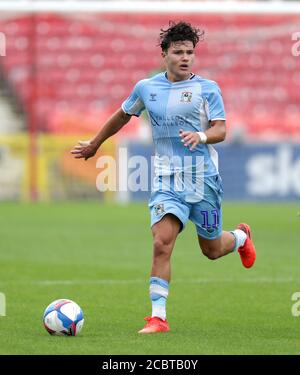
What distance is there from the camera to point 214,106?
769cm

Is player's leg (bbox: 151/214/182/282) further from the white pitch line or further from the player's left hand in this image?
the white pitch line

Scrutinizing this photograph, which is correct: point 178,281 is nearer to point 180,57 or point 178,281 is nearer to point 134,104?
point 134,104

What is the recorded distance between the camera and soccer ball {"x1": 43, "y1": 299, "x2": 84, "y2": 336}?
Answer: 7.15m

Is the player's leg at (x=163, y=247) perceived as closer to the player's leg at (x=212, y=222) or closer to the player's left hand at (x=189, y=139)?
the player's leg at (x=212, y=222)

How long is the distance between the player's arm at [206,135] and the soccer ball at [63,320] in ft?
4.44

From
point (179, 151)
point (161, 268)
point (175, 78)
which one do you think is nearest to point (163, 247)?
point (161, 268)

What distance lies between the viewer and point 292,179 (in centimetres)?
2270

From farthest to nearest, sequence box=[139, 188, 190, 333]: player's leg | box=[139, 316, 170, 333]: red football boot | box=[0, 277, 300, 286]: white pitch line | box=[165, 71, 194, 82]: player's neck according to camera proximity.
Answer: box=[0, 277, 300, 286]: white pitch line
box=[165, 71, 194, 82]: player's neck
box=[139, 188, 190, 333]: player's leg
box=[139, 316, 170, 333]: red football boot

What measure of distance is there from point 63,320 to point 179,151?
1527 mm

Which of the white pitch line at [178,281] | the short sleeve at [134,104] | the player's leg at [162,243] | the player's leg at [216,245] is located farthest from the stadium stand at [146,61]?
the player's leg at [162,243]

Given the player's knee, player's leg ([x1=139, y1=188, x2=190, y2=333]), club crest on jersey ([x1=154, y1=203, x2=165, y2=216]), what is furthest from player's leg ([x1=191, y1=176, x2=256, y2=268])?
the player's knee

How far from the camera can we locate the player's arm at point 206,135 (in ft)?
23.6
